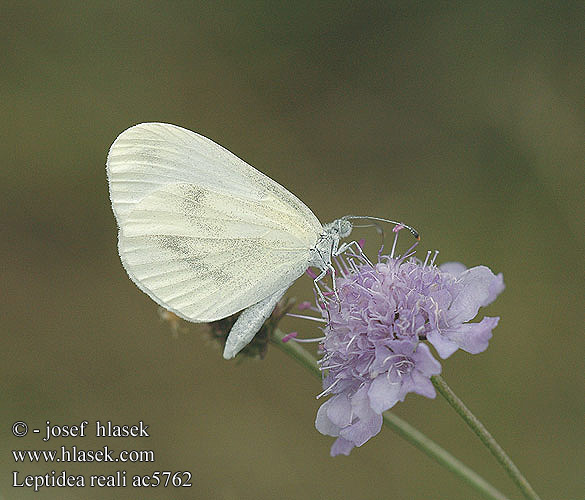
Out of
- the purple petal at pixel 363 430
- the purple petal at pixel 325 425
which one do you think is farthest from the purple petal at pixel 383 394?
the purple petal at pixel 325 425

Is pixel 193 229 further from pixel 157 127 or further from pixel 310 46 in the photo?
pixel 310 46

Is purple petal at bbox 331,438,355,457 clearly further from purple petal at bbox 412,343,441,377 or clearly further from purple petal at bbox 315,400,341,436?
purple petal at bbox 412,343,441,377

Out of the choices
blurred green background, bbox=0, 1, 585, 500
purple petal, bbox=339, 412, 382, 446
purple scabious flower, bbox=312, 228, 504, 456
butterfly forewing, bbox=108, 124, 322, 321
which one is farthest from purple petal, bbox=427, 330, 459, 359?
blurred green background, bbox=0, 1, 585, 500

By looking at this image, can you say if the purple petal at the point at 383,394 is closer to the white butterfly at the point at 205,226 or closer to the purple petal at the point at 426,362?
the purple petal at the point at 426,362

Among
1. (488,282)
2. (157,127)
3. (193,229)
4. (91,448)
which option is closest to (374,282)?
(488,282)

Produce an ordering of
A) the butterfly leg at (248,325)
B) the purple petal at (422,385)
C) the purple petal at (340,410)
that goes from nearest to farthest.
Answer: the purple petal at (422,385)
the purple petal at (340,410)
the butterfly leg at (248,325)
